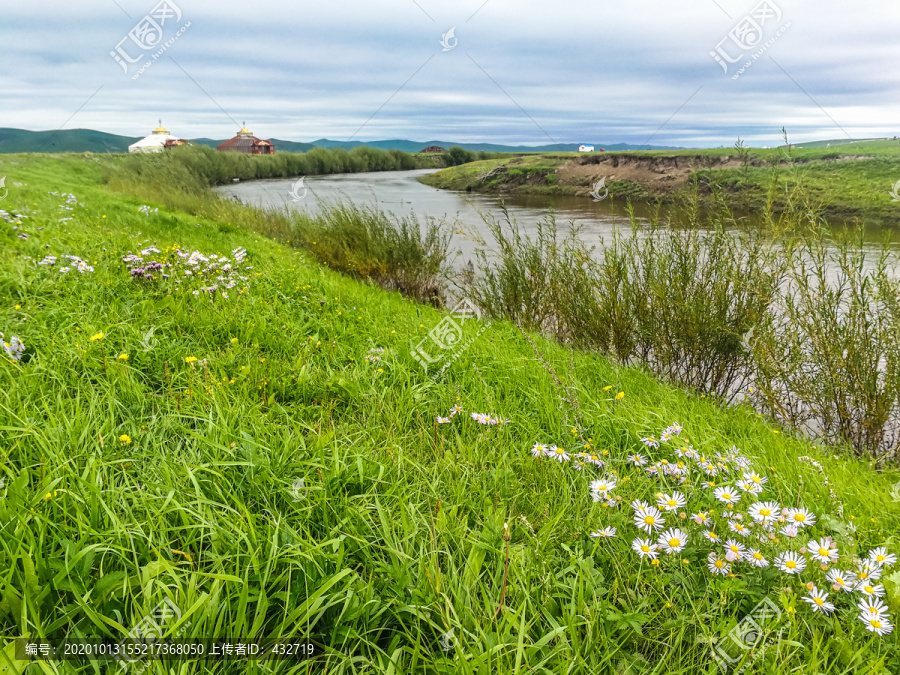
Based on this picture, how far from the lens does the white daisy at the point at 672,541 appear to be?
4.09 ft

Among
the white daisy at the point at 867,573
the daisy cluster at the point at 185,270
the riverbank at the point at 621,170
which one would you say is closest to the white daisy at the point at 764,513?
the white daisy at the point at 867,573

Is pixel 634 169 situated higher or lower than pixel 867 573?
higher

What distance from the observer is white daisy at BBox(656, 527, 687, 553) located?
125cm

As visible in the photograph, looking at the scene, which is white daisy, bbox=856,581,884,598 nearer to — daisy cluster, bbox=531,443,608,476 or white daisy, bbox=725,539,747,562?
white daisy, bbox=725,539,747,562

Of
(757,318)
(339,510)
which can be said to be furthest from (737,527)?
(757,318)

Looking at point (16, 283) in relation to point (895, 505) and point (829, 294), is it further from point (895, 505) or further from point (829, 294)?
point (829, 294)

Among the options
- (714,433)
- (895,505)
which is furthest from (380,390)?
(895,505)

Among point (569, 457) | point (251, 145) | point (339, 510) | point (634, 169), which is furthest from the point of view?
point (251, 145)

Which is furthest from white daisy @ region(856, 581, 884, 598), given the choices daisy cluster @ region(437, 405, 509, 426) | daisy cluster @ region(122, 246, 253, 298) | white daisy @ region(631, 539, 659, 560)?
daisy cluster @ region(122, 246, 253, 298)

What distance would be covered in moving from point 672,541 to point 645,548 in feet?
0.25

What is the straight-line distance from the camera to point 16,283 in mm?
2852

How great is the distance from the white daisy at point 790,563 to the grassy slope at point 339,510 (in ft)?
0.25

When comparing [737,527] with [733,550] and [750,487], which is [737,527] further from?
[750,487]

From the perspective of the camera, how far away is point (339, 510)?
1.49m
